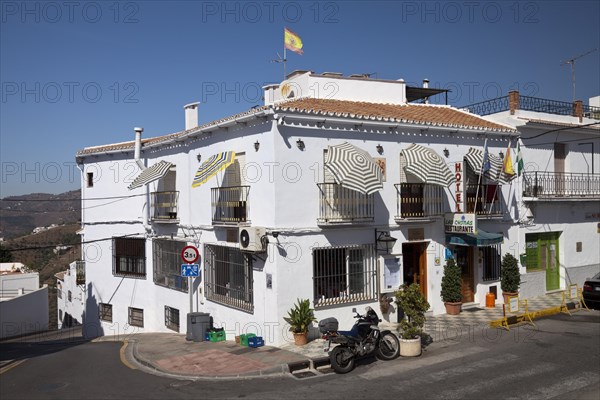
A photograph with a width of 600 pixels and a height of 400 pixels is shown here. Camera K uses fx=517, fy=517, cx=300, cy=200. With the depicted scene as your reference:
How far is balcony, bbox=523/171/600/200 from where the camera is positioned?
20.2m

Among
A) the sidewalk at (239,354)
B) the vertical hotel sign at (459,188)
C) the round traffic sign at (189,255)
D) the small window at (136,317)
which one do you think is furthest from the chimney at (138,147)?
the vertical hotel sign at (459,188)

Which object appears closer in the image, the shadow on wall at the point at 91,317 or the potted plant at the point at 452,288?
the potted plant at the point at 452,288

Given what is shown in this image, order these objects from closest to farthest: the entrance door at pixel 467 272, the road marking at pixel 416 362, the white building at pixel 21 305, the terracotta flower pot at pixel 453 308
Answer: the road marking at pixel 416 362, the terracotta flower pot at pixel 453 308, the entrance door at pixel 467 272, the white building at pixel 21 305

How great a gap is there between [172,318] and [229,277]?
502 cm

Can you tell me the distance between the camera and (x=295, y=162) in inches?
571

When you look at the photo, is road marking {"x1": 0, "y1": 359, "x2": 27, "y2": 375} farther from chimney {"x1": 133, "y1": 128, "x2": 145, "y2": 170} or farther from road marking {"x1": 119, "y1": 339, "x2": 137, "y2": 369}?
chimney {"x1": 133, "y1": 128, "x2": 145, "y2": 170}

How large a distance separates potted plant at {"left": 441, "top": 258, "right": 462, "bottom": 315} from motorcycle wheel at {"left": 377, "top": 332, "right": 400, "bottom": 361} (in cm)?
520

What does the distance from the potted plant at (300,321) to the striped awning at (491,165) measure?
7.95 m

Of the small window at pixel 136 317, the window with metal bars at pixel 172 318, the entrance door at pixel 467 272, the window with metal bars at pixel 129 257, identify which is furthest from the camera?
the small window at pixel 136 317

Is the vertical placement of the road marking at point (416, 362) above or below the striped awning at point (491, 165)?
below

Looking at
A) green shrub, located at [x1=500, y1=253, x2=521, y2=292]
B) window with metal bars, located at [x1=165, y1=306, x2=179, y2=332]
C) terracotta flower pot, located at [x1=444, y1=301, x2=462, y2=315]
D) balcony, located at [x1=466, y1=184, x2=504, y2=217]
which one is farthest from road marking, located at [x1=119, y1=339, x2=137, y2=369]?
green shrub, located at [x1=500, y1=253, x2=521, y2=292]

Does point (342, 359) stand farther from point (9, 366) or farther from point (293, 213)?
point (9, 366)

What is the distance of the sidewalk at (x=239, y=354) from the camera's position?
11977mm

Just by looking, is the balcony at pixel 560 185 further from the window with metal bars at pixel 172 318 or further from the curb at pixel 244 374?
the window with metal bars at pixel 172 318
